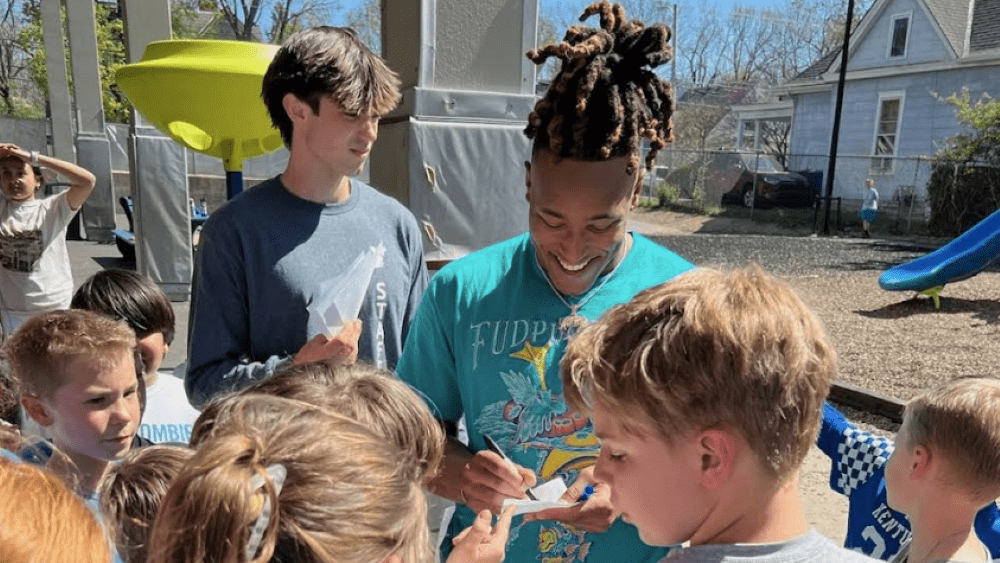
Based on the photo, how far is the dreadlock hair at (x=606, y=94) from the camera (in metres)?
1.65

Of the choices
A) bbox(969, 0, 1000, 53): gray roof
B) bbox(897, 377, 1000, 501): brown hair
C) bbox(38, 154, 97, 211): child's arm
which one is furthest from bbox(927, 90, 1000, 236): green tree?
bbox(38, 154, 97, 211): child's arm

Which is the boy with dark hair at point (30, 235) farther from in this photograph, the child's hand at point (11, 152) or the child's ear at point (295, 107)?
the child's ear at point (295, 107)

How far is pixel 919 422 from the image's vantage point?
222 cm

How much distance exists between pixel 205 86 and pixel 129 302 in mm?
857

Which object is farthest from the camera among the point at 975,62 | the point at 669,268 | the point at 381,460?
the point at 975,62

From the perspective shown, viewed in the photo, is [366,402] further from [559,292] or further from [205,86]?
[205,86]

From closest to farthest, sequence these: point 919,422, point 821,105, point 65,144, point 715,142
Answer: point 919,422
point 65,144
point 821,105
point 715,142

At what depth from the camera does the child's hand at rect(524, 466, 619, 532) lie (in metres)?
1.58

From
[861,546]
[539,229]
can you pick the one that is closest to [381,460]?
[539,229]

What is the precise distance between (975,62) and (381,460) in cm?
2874

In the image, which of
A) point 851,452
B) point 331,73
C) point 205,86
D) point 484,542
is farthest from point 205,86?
point 851,452

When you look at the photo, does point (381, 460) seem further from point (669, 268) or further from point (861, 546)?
point (861, 546)

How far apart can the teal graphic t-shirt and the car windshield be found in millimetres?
29308

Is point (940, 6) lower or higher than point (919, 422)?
higher
